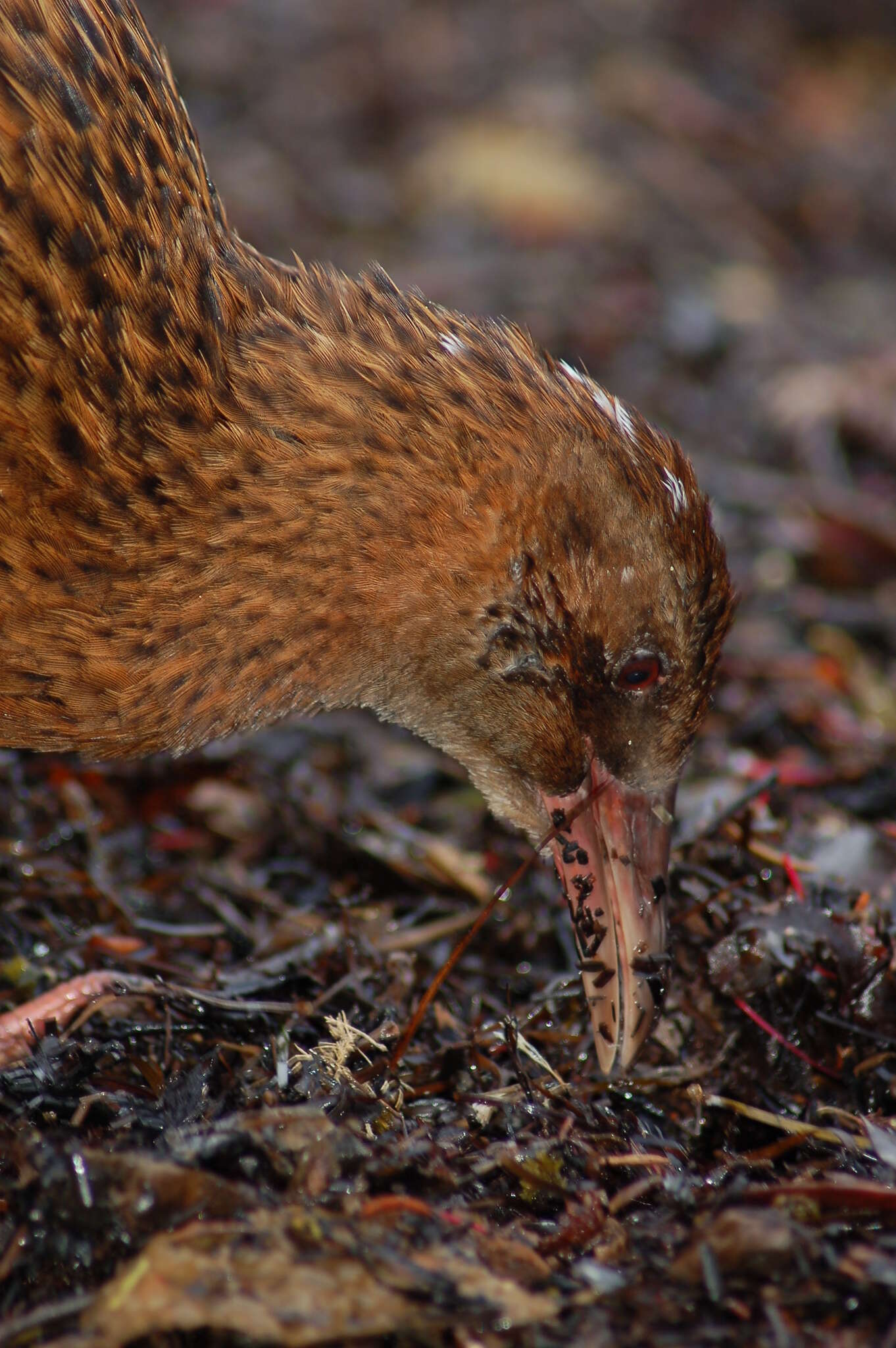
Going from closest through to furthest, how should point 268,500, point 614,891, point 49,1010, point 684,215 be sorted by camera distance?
point 268,500 → point 49,1010 → point 614,891 → point 684,215

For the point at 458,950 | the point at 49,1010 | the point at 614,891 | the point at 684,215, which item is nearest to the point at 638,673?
the point at 614,891

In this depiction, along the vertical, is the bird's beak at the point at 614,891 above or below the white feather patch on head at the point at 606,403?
below

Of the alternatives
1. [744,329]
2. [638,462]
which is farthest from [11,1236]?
[744,329]

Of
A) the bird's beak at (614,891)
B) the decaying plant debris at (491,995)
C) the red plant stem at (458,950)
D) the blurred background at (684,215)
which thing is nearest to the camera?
the decaying plant debris at (491,995)

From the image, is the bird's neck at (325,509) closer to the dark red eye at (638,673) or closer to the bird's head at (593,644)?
the bird's head at (593,644)

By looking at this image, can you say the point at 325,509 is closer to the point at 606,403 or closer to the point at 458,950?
the point at 606,403

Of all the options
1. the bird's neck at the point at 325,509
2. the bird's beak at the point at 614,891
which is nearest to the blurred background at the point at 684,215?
the bird's beak at the point at 614,891

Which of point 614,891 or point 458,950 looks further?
point 614,891
